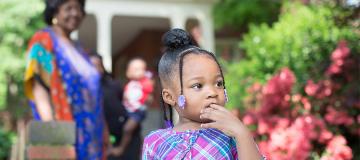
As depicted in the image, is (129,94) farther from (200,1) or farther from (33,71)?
(200,1)

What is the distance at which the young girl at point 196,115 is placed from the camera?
1947 mm

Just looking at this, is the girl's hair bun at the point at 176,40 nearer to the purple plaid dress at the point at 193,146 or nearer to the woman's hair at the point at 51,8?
the purple plaid dress at the point at 193,146

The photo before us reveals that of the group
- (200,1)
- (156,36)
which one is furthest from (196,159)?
(156,36)

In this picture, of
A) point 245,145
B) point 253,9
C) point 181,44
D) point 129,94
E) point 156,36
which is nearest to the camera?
point 245,145

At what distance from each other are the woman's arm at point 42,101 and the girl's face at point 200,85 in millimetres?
2031

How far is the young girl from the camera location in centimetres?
195

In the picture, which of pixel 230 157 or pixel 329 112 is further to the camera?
pixel 329 112

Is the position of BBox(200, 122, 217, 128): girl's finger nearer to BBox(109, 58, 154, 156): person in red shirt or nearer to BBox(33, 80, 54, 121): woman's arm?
BBox(33, 80, 54, 121): woman's arm

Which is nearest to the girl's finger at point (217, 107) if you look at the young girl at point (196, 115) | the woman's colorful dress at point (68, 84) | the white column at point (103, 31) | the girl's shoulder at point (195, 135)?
the young girl at point (196, 115)

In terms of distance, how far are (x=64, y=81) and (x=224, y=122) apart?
2187mm

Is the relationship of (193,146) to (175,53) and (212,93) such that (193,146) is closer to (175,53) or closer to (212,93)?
(212,93)

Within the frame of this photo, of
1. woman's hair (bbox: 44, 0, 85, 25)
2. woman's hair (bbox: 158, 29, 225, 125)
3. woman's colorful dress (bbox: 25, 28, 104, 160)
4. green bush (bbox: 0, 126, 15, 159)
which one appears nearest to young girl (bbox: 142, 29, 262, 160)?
woman's hair (bbox: 158, 29, 225, 125)

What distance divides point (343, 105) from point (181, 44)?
3.57 metres

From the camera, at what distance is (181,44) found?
2189 mm
